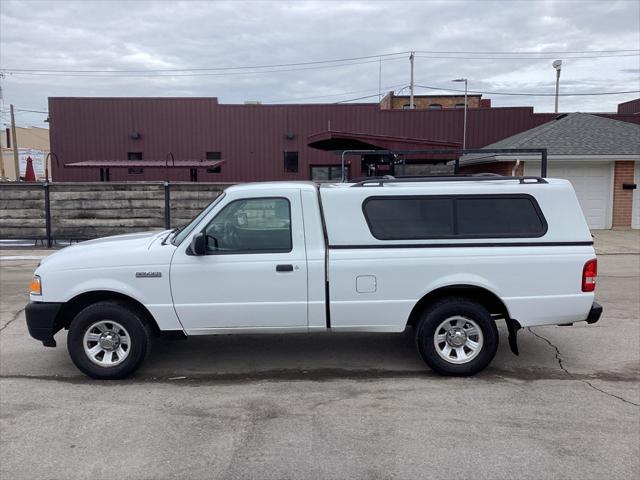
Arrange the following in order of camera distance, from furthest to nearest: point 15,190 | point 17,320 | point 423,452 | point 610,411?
point 15,190 → point 17,320 → point 610,411 → point 423,452

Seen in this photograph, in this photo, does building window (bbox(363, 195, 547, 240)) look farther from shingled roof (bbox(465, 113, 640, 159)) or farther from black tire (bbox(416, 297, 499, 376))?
shingled roof (bbox(465, 113, 640, 159))

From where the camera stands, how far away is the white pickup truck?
5.05 m

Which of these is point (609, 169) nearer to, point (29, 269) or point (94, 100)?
point (29, 269)

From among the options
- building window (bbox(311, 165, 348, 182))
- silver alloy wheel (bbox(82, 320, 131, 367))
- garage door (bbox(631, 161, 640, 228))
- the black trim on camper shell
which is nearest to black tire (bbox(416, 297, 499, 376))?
the black trim on camper shell

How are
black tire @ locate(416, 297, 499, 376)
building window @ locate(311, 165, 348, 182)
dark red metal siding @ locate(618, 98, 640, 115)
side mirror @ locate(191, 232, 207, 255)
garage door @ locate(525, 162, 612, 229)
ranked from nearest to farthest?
1. side mirror @ locate(191, 232, 207, 255)
2. black tire @ locate(416, 297, 499, 376)
3. garage door @ locate(525, 162, 612, 229)
4. building window @ locate(311, 165, 348, 182)
5. dark red metal siding @ locate(618, 98, 640, 115)

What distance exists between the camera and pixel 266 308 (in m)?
5.10

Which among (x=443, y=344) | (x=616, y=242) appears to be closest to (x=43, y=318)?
(x=443, y=344)

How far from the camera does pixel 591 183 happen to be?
19.2 metres

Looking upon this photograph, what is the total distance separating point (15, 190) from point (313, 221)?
41.9 ft

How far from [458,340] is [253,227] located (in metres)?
2.14

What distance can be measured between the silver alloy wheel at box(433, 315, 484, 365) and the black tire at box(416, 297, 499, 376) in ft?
0.09

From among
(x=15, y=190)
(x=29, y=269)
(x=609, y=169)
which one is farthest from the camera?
(x=609, y=169)

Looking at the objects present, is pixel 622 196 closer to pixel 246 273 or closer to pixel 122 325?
pixel 246 273


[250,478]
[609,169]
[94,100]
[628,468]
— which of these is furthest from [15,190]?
[609,169]
